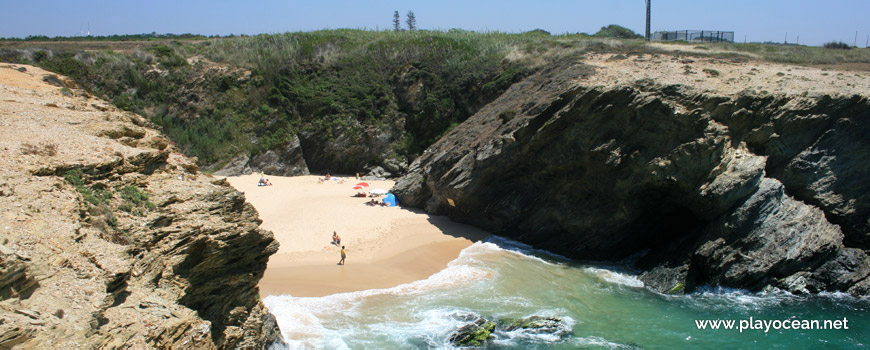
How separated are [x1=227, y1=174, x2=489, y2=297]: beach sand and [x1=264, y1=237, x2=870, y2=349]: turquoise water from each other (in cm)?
88

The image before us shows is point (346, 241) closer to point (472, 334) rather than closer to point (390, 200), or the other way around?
point (390, 200)

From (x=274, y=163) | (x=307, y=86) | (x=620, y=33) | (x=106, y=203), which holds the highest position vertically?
(x=620, y=33)

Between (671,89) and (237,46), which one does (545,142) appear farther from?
(237,46)

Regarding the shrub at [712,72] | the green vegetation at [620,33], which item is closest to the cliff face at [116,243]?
the shrub at [712,72]

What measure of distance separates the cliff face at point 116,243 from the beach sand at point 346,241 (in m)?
4.67

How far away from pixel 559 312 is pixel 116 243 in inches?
440

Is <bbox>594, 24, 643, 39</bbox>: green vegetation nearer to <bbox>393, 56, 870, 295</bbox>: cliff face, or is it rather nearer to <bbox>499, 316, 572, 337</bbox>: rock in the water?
<bbox>393, 56, 870, 295</bbox>: cliff face

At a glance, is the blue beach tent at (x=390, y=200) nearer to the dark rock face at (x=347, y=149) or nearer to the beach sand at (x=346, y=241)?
the beach sand at (x=346, y=241)

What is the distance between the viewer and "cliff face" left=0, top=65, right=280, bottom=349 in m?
5.88

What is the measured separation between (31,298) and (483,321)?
9841 millimetres

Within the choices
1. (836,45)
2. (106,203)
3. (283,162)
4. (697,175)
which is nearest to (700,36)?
(836,45)

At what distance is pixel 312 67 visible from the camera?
35906mm

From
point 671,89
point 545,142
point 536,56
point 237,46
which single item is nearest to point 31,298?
point 545,142

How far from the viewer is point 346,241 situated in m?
19.5
